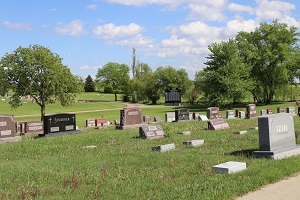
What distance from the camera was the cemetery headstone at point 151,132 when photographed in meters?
17.1

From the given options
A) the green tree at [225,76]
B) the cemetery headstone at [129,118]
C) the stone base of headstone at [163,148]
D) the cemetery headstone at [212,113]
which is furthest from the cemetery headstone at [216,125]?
the green tree at [225,76]

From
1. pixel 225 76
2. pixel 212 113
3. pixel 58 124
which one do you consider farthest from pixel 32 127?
pixel 225 76

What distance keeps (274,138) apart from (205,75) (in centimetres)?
4734

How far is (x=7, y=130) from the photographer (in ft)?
65.3

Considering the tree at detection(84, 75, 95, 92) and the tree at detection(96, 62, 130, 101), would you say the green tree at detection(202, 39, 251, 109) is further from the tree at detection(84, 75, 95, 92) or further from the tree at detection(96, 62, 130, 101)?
the tree at detection(84, 75, 95, 92)

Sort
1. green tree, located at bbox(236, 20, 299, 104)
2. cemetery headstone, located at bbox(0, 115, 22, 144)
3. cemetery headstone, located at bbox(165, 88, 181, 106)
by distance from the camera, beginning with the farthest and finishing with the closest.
Answer: 1. cemetery headstone, located at bbox(165, 88, 181, 106)
2. green tree, located at bbox(236, 20, 299, 104)
3. cemetery headstone, located at bbox(0, 115, 22, 144)

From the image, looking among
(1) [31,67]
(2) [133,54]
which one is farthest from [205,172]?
(2) [133,54]

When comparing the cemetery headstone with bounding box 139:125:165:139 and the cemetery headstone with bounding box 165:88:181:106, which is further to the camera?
the cemetery headstone with bounding box 165:88:181:106

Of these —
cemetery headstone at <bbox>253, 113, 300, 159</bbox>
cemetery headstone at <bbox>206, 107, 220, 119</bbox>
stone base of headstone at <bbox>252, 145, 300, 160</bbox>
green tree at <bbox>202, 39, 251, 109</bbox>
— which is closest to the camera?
stone base of headstone at <bbox>252, 145, 300, 160</bbox>

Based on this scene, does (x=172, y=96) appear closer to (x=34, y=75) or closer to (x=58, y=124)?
(x=34, y=75)

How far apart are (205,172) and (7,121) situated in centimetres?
1478

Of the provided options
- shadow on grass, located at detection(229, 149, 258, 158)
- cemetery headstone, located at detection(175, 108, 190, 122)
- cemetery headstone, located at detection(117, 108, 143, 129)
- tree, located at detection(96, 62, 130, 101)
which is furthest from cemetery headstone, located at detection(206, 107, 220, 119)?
tree, located at detection(96, 62, 130, 101)

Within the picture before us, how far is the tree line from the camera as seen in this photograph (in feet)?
127

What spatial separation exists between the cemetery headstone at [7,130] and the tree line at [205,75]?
18.7 meters
